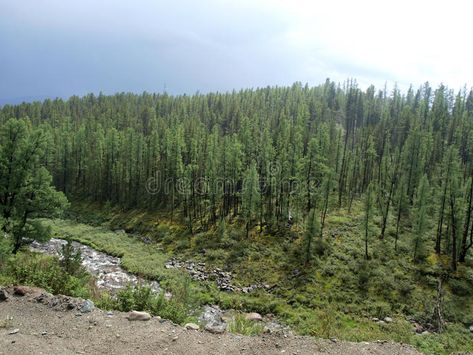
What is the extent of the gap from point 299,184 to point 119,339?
A: 50171 mm

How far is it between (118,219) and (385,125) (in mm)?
87439

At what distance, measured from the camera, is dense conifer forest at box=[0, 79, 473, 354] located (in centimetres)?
4722

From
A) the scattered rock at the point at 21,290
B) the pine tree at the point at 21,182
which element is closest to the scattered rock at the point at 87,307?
the scattered rock at the point at 21,290

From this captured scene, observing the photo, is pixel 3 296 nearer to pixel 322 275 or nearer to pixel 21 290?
pixel 21 290

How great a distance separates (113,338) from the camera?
11883mm

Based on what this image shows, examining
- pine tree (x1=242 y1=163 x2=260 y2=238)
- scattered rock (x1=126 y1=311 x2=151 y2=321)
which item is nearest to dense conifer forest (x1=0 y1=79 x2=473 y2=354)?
pine tree (x1=242 y1=163 x2=260 y2=238)

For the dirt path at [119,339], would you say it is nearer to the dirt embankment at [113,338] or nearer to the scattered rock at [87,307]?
the dirt embankment at [113,338]

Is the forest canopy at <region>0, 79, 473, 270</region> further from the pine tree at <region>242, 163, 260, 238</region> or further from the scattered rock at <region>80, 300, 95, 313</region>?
the scattered rock at <region>80, 300, 95, 313</region>

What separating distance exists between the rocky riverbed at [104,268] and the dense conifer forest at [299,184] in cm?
1510

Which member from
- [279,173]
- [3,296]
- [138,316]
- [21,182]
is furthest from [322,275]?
[3,296]

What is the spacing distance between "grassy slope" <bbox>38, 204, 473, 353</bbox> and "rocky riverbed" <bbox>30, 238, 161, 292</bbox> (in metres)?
1.50

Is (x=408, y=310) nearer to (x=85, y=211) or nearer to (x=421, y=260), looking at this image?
(x=421, y=260)

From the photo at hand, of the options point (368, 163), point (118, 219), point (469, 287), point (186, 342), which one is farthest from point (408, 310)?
point (118, 219)

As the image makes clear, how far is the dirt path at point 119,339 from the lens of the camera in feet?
36.8
